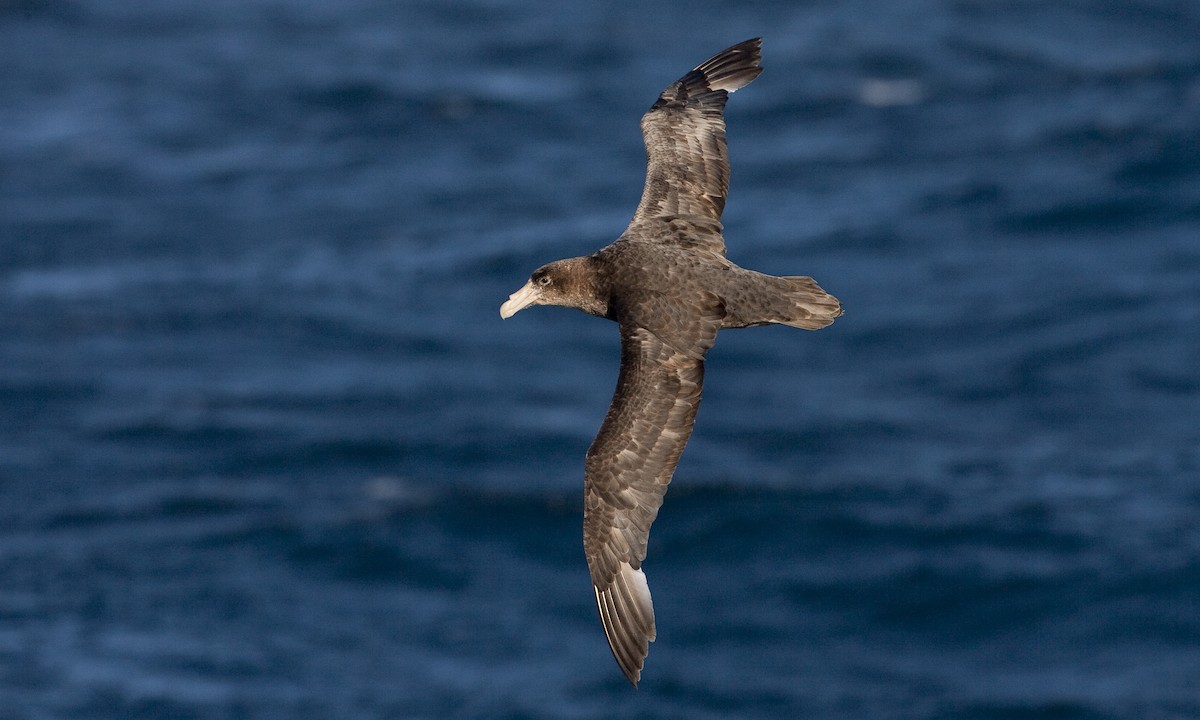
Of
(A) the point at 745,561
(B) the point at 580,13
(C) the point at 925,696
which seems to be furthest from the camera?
(B) the point at 580,13

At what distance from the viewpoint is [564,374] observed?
4100 centimetres

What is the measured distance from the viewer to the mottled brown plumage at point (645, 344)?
1448 cm

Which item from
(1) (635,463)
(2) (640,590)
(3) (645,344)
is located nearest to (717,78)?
(3) (645,344)

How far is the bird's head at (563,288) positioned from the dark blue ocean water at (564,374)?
20598 mm

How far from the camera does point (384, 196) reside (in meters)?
49.9

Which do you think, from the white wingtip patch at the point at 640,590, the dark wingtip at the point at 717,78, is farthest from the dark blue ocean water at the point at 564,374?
the white wingtip patch at the point at 640,590

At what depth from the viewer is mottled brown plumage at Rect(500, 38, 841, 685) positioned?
1448 cm

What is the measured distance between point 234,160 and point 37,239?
20.9 ft

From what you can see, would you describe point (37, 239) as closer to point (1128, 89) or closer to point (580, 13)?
point (580, 13)

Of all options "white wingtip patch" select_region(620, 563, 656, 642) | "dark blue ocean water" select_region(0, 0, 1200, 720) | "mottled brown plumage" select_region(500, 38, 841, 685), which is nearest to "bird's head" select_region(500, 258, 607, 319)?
"mottled brown plumage" select_region(500, 38, 841, 685)

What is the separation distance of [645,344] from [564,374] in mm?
26322

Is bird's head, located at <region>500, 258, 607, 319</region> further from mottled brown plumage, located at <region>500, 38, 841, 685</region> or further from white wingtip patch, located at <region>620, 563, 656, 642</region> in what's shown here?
white wingtip patch, located at <region>620, 563, 656, 642</region>

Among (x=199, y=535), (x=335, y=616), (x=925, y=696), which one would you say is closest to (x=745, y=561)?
(x=925, y=696)

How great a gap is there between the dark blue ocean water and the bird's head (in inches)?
811
